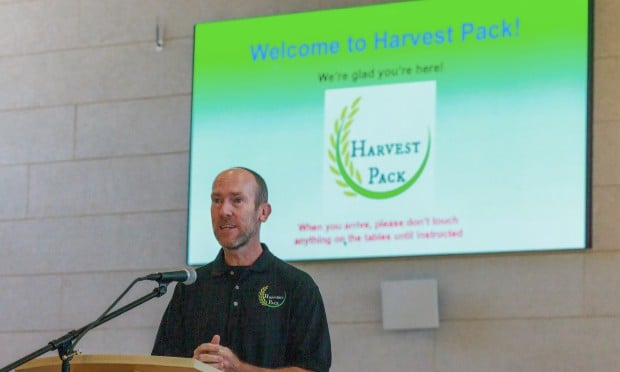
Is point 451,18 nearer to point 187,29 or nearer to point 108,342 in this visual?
point 187,29

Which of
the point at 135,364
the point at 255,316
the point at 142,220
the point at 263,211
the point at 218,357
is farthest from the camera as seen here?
the point at 142,220

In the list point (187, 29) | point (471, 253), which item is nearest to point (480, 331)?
point (471, 253)

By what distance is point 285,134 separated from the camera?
17.4ft

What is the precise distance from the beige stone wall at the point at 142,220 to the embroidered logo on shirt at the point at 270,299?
4.74ft

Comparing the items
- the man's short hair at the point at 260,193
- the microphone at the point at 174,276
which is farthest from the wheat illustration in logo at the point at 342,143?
the microphone at the point at 174,276

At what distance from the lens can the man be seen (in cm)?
362

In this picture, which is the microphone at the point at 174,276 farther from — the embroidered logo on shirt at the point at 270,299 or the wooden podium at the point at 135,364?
the embroidered logo on shirt at the point at 270,299

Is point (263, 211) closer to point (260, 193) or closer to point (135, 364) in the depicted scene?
point (260, 193)

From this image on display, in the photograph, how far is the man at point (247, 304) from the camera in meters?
3.62

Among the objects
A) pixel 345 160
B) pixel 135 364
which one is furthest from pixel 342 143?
pixel 135 364

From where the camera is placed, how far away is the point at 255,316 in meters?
3.65

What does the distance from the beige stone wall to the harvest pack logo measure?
0.35 metres

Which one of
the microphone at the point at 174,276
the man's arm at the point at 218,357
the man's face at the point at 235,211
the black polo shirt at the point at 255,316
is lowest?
the man's arm at the point at 218,357

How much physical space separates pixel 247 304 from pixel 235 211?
29 cm
